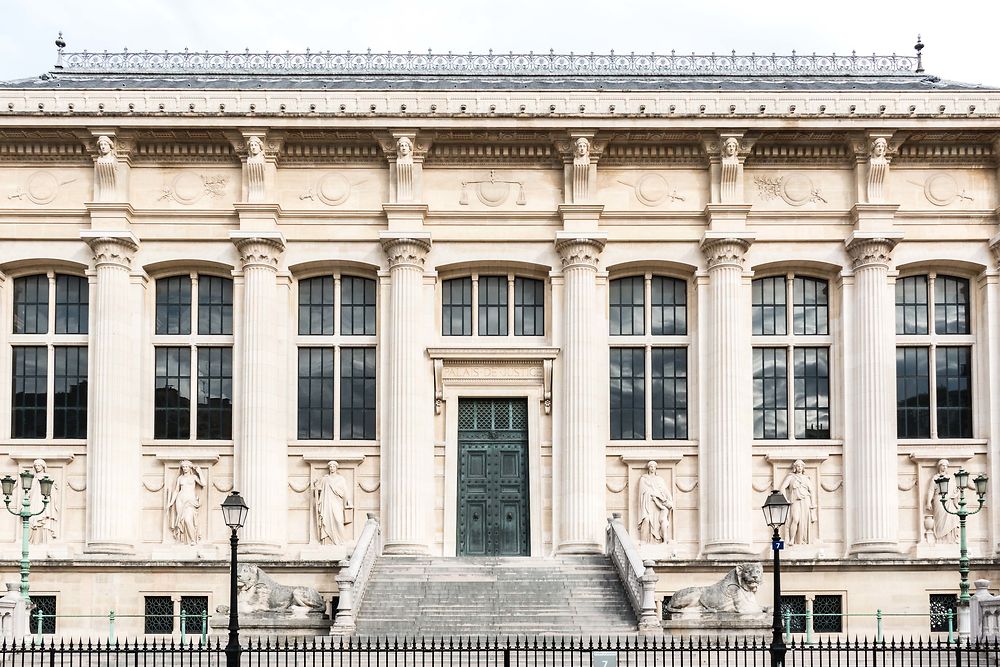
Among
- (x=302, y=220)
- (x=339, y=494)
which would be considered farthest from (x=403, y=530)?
(x=302, y=220)

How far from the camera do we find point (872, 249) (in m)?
43.4

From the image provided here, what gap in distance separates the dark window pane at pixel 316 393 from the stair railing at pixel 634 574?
8484 millimetres

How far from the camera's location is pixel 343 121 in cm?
4312

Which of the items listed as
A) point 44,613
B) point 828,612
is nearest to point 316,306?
point 44,613

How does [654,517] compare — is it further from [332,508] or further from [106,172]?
[106,172]

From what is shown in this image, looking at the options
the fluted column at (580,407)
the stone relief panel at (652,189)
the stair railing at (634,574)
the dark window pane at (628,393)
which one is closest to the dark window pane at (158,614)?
the fluted column at (580,407)

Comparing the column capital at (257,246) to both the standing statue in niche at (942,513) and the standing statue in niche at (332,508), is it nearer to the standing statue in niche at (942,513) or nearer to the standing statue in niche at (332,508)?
the standing statue in niche at (332,508)

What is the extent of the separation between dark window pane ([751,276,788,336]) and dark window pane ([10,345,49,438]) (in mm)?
19670

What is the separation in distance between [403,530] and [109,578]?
7.71m

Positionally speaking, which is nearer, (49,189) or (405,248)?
(405,248)

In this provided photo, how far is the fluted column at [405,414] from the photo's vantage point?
139 feet

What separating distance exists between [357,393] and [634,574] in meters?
10.9

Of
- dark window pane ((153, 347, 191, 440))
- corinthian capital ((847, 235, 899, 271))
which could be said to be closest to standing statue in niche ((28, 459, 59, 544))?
dark window pane ((153, 347, 191, 440))

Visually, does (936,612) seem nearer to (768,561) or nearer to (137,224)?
(768,561)
